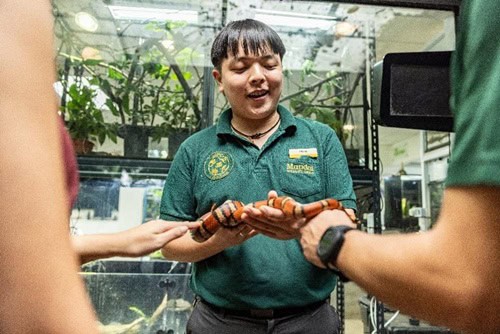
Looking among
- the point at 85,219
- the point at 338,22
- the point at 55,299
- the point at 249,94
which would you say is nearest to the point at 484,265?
the point at 55,299

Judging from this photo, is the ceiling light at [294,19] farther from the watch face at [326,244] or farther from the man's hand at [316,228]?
the watch face at [326,244]

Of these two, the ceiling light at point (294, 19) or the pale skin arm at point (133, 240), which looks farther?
the ceiling light at point (294, 19)

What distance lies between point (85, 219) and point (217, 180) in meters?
1.77

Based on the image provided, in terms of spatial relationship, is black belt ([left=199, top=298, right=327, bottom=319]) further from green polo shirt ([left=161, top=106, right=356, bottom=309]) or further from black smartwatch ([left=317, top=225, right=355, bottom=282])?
black smartwatch ([left=317, top=225, right=355, bottom=282])

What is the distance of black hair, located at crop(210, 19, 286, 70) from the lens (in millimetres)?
1514

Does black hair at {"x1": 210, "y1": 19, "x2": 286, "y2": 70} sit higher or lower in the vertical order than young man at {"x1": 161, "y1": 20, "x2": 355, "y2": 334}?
higher

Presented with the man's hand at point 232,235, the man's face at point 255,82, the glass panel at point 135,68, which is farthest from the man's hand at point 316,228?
the glass panel at point 135,68

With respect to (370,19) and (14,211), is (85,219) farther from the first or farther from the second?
(14,211)

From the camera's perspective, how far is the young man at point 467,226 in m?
0.56

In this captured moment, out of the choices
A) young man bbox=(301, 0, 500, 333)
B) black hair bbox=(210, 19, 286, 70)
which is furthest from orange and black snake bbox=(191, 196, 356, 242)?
black hair bbox=(210, 19, 286, 70)

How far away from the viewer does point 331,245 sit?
0.87 metres

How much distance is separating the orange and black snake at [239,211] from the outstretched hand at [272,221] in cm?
2

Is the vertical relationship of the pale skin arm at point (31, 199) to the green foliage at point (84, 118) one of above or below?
below

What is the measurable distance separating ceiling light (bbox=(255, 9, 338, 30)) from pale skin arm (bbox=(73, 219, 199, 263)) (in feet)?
7.28
